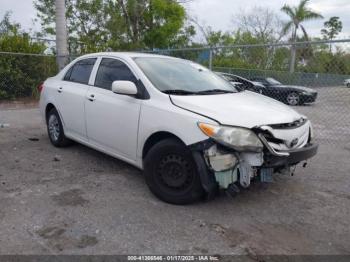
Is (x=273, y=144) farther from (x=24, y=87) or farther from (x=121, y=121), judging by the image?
(x=24, y=87)

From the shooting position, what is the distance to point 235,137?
3.46 metres

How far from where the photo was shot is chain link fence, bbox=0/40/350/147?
6668 millimetres

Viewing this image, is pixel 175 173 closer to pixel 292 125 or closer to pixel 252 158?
pixel 252 158

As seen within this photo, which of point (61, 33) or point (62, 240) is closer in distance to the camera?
point (62, 240)

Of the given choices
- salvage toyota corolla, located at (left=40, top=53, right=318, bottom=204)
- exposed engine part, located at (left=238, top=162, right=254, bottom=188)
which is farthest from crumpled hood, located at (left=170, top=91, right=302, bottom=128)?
exposed engine part, located at (left=238, top=162, right=254, bottom=188)

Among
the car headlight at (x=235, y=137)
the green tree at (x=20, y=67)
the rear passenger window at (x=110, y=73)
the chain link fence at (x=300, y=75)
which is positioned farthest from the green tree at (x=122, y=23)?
the car headlight at (x=235, y=137)

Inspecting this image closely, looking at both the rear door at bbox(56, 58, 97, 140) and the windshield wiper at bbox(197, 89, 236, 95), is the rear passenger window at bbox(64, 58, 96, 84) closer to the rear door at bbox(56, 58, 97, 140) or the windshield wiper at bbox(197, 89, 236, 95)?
the rear door at bbox(56, 58, 97, 140)

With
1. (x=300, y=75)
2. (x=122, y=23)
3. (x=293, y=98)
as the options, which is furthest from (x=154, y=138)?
(x=122, y=23)

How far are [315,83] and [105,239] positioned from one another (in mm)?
5696

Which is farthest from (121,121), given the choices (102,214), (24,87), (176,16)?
(176,16)

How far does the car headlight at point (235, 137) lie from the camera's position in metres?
3.45

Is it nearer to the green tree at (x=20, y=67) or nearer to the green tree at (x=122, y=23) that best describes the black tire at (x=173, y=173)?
the green tree at (x=20, y=67)

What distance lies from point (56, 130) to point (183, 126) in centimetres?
321

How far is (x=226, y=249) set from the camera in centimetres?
307
